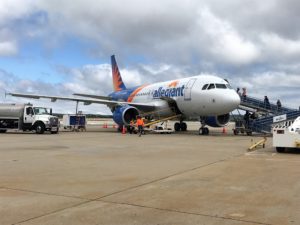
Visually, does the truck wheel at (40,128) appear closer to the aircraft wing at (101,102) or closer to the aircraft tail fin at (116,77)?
the aircraft wing at (101,102)

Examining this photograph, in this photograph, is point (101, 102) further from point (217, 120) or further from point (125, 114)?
point (217, 120)

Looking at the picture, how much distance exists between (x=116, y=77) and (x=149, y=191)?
1351 inches

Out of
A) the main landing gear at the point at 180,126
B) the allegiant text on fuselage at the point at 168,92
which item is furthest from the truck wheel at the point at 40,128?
the main landing gear at the point at 180,126

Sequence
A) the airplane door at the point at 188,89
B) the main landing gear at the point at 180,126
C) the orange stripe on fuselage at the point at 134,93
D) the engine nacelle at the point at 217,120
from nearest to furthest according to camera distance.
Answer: the airplane door at the point at 188,89 → the engine nacelle at the point at 217,120 → the main landing gear at the point at 180,126 → the orange stripe on fuselage at the point at 134,93

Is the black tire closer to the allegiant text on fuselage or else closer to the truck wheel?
the allegiant text on fuselage

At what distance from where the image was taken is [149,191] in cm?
695

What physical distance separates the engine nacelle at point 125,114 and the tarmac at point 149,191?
17144 millimetres

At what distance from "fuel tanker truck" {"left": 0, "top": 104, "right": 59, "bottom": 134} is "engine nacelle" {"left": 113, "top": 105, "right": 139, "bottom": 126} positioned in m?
4.37

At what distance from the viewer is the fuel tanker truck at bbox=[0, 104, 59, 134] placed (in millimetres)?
28141

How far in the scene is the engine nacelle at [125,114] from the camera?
28719 millimetres

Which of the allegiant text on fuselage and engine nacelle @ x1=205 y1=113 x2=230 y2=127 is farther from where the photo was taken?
engine nacelle @ x1=205 y1=113 x2=230 y2=127

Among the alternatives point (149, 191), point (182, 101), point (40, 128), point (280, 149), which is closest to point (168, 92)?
point (182, 101)

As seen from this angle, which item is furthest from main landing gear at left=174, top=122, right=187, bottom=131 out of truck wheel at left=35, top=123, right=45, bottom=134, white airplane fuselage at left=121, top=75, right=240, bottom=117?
truck wheel at left=35, top=123, right=45, bottom=134

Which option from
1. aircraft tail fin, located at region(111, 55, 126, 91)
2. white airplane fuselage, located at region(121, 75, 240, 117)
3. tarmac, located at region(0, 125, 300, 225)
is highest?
aircraft tail fin, located at region(111, 55, 126, 91)
